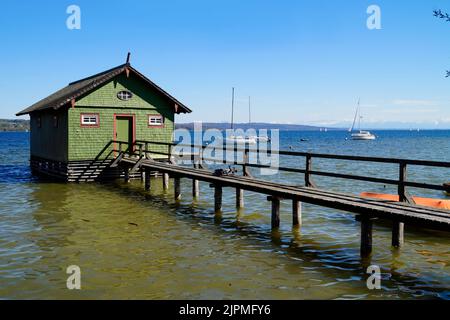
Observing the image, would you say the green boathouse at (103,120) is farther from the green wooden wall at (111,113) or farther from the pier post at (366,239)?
the pier post at (366,239)

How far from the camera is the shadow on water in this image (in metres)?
8.78

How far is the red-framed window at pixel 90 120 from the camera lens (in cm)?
2478

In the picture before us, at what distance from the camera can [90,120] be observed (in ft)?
82.0

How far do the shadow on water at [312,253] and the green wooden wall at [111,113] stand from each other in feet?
31.2

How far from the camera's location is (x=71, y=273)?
9.42 meters

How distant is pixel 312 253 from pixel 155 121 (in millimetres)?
17604

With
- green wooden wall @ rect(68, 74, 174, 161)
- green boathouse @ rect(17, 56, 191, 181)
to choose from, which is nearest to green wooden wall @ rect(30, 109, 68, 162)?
green boathouse @ rect(17, 56, 191, 181)

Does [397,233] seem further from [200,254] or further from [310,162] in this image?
[200,254]

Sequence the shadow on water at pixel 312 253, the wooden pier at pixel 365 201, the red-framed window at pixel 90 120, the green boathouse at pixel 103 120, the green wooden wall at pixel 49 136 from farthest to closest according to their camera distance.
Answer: the green wooden wall at pixel 49 136 < the red-framed window at pixel 90 120 < the green boathouse at pixel 103 120 < the wooden pier at pixel 365 201 < the shadow on water at pixel 312 253

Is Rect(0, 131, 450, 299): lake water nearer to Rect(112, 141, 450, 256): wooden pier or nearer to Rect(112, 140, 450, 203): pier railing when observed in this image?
Rect(112, 141, 450, 256): wooden pier

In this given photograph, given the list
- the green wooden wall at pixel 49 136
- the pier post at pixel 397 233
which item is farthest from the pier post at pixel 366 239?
the green wooden wall at pixel 49 136

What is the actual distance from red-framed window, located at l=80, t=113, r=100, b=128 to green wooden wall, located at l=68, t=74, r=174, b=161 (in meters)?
0.16

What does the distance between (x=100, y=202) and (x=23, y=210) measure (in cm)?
277
